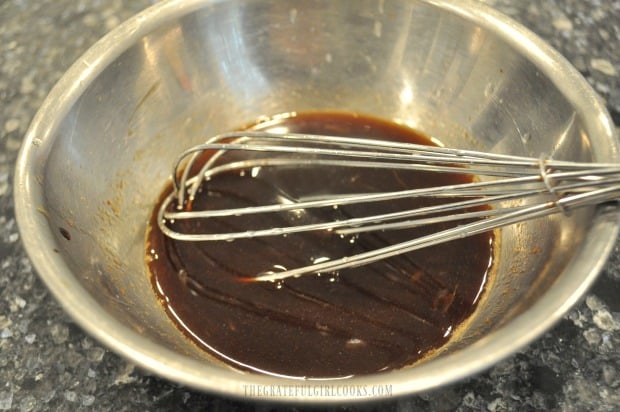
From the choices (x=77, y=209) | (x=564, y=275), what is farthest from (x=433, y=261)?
(x=77, y=209)

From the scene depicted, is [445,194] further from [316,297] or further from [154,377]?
[154,377]

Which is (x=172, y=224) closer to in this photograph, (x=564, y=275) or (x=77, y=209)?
(x=77, y=209)

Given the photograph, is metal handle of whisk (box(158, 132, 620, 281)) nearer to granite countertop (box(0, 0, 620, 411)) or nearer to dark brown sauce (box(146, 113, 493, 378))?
dark brown sauce (box(146, 113, 493, 378))

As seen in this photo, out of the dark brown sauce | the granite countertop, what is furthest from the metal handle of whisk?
the granite countertop

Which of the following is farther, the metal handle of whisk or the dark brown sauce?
the dark brown sauce

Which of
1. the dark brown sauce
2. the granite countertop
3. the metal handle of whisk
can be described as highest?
the metal handle of whisk

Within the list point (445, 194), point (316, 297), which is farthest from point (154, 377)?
point (445, 194)

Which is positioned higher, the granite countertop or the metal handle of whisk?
the metal handle of whisk

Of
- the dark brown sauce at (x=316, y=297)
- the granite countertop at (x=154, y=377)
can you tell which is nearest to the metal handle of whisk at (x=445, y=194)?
the dark brown sauce at (x=316, y=297)

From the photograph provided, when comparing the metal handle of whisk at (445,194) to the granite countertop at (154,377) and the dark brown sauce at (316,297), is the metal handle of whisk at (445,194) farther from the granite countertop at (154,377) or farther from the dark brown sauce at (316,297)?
the granite countertop at (154,377)
